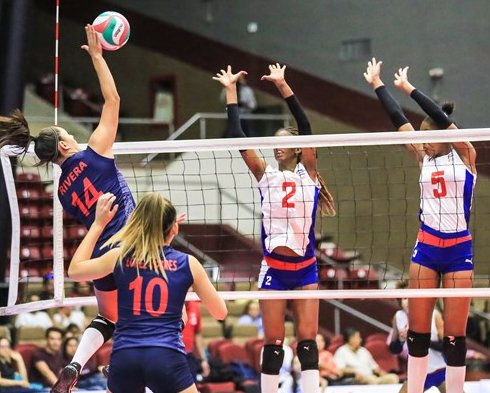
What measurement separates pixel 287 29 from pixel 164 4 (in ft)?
11.0

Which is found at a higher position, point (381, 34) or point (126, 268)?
point (381, 34)

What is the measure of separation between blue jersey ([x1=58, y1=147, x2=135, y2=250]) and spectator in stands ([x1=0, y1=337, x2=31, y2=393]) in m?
4.97

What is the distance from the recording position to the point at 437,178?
772 cm

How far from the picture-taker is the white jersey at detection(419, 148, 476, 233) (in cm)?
764

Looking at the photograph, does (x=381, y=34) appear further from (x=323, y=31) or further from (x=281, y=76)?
(x=281, y=76)

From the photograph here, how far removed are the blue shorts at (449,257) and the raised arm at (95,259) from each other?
2.78m

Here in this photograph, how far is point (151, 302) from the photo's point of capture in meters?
5.54

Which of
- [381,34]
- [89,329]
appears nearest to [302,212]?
[89,329]

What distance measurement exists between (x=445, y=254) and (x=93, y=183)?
8.76 feet

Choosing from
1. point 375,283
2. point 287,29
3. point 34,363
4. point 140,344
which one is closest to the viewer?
point 140,344

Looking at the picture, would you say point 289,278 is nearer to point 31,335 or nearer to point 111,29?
point 111,29

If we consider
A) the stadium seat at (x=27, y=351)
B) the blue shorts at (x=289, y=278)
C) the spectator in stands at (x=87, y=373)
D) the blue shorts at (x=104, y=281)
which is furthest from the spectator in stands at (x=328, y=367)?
the blue shorts at (x=104, y=281)

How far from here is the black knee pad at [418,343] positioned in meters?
7.65

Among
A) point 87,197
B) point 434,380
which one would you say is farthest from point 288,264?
point 434,380
